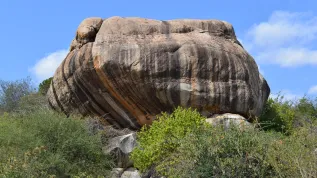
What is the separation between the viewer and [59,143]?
62.3ft

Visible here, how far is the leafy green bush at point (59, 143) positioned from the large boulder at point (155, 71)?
1.55m

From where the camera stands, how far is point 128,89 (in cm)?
1991

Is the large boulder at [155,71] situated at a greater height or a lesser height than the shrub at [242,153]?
greater

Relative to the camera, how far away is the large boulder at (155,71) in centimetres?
1959

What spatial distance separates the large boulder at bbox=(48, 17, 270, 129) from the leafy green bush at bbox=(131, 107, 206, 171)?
4.31ft

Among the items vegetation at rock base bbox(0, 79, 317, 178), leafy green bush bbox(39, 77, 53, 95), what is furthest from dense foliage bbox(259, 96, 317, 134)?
leafy green bush bbox(39, 77, 53, 95)

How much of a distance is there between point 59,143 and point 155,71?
421 cm

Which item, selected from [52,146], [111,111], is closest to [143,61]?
[111,111]

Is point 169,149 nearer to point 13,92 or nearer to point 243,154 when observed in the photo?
point 243,154

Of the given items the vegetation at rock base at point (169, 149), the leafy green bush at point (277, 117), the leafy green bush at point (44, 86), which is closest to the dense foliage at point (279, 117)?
the leafy green bush at point (277, 117)

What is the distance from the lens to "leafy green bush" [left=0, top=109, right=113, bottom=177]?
17.9 m

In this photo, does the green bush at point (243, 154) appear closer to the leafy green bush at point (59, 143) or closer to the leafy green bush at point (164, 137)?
the leafy green bush at point (164, 137)

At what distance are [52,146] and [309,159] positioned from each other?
9432 millimetres

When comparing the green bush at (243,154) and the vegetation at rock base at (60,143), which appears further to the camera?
the vegetation at rock base at (60,143)
